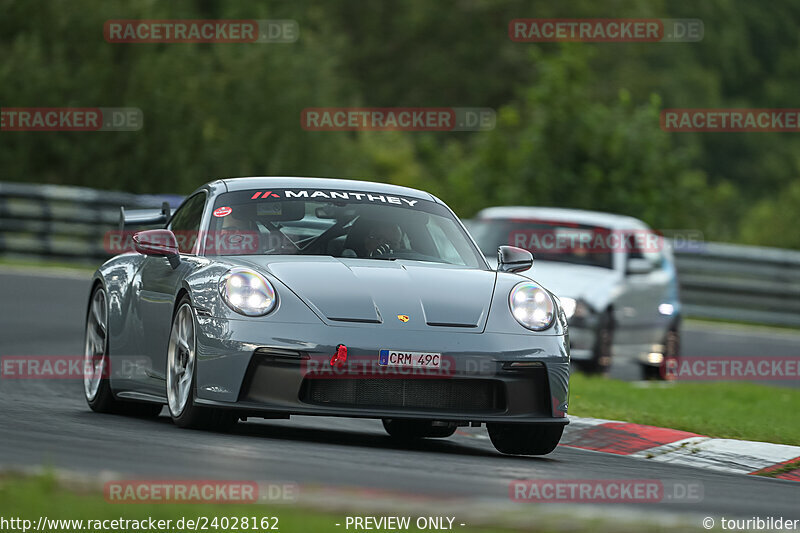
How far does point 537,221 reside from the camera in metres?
17.1

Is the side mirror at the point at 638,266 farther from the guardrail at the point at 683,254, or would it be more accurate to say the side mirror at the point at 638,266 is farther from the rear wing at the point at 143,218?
the guardrail at the point at 683,254

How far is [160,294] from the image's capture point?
30.4 ft

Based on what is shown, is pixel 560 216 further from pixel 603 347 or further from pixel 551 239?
pixel 603 347

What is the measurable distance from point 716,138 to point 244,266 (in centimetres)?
5852

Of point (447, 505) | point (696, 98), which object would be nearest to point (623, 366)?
point (447, 505)

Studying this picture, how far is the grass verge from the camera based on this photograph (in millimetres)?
10578

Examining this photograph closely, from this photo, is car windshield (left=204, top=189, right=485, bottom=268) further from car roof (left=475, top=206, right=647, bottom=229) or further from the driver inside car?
car roof (left=475, top=206, right=647, bottom=229)

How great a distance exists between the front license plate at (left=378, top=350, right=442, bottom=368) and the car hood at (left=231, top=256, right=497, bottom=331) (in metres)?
0.15

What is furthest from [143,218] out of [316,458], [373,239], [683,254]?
[683,254]

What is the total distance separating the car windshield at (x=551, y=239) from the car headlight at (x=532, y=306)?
7874mm

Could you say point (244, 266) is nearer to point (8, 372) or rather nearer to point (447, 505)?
point (447, 505)

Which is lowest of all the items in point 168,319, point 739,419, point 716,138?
point 739,419

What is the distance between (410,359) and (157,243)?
1793mm

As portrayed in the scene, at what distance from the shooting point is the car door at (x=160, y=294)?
9.07 metres
